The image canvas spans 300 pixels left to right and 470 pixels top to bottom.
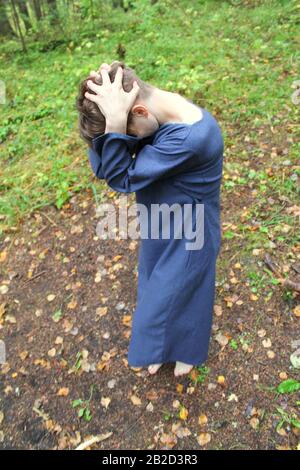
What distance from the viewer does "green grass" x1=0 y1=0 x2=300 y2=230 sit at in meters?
4.95

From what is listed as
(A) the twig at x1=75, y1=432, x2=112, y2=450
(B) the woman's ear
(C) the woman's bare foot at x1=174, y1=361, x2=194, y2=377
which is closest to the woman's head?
(B) the woman's ear

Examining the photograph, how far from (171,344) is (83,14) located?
932cm

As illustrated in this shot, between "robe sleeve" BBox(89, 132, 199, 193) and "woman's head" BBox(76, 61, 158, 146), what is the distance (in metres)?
0.07

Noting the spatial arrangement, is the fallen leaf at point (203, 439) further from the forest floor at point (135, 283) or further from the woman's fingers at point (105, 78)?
the woman's fingers at point (105, 78)

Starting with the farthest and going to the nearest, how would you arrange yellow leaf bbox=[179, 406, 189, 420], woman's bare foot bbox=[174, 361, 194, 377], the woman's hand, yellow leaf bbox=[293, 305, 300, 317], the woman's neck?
yellow leaf bbox=[293, 305, 300, 317]
woman's bare foot bbox=[174, 361, 194, 377]
yellow leaf bbox=[179, 406, 189, 420]
the woman's neck
the woman's hand

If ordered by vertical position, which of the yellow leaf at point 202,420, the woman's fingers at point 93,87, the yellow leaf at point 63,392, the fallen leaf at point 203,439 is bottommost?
the fallen leaf at point 203,439

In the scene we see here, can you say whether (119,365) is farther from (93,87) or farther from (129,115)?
(93,87)

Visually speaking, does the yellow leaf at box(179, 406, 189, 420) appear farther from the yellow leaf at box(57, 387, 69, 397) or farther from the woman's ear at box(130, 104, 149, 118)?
the woman's ear at box(130, 104, 149, 118)

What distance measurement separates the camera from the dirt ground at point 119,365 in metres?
2.63

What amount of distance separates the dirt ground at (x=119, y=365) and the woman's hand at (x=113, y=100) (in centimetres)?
212

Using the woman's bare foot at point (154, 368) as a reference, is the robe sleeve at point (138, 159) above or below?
above

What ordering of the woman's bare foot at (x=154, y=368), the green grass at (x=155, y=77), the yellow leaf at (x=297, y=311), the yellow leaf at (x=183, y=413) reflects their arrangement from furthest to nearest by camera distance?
the green grass at (x=155, y=77) < the yellow leaf at (x=297, y=311) < the woman's bare foot at (x=154, y=368) < the yellow leaf at (x=183, y=413)

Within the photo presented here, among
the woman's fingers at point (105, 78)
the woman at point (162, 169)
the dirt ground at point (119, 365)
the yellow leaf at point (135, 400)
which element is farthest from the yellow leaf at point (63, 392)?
the woman's fingers at point (105, 78)
